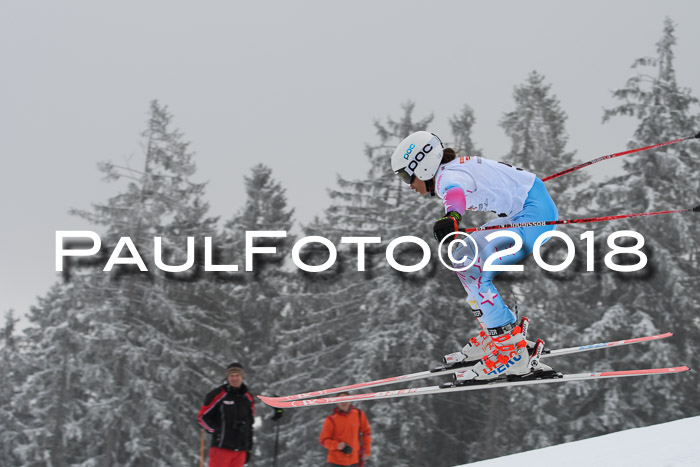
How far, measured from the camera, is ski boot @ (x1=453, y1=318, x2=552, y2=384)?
5.15 meters

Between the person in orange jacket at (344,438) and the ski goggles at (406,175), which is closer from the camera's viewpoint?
the ski goggles at (406,175)

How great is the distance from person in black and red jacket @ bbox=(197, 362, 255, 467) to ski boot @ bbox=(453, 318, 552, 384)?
6.81ft

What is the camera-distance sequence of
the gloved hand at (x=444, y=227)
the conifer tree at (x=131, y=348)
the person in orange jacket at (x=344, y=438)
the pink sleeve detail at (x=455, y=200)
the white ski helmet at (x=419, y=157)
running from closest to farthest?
the gloved hand at (x=444, y=227)
the pink sleeve detail at (x=455, y=200)
the white ski helmet at (x=419, y=157)
the person in orange jacket at (x=344, y=438)
the conifer tree at (x=131, y=348)

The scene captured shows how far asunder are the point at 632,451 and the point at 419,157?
7.44ft

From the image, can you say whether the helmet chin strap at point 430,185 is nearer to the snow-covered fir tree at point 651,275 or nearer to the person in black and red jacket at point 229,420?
the person in black and red jacket at point 229,420

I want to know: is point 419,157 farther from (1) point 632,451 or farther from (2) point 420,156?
(1) point 632,451

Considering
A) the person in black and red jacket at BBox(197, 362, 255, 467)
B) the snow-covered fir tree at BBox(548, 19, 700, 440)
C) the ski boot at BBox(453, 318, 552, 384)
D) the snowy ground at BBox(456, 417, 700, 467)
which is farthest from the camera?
the snow-covered fir tree at BBox(548, 19, 700, 440)

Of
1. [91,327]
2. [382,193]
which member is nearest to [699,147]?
[382,193]

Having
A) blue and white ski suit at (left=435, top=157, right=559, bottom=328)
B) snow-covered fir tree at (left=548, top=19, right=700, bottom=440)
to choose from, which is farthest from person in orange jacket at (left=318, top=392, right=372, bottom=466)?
snow-covered fir tree at (left=548, top=19, right=700, bottom=440)

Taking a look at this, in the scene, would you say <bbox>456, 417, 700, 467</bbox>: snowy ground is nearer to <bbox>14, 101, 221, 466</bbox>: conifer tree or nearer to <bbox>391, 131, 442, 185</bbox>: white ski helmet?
<bbox>391, 131, 442, 185</bbox>: white ski helmet

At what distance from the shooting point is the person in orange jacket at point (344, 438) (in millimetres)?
7145

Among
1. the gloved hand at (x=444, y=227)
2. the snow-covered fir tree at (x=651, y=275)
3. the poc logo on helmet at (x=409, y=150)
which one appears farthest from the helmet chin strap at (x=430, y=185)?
the snow-covered fir tree at (x=651, y=275)

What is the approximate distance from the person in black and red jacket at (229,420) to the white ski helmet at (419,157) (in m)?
2.47

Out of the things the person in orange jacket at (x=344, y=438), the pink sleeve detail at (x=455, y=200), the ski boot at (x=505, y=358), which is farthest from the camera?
the person in orange jacket at (x=344, y=438)
